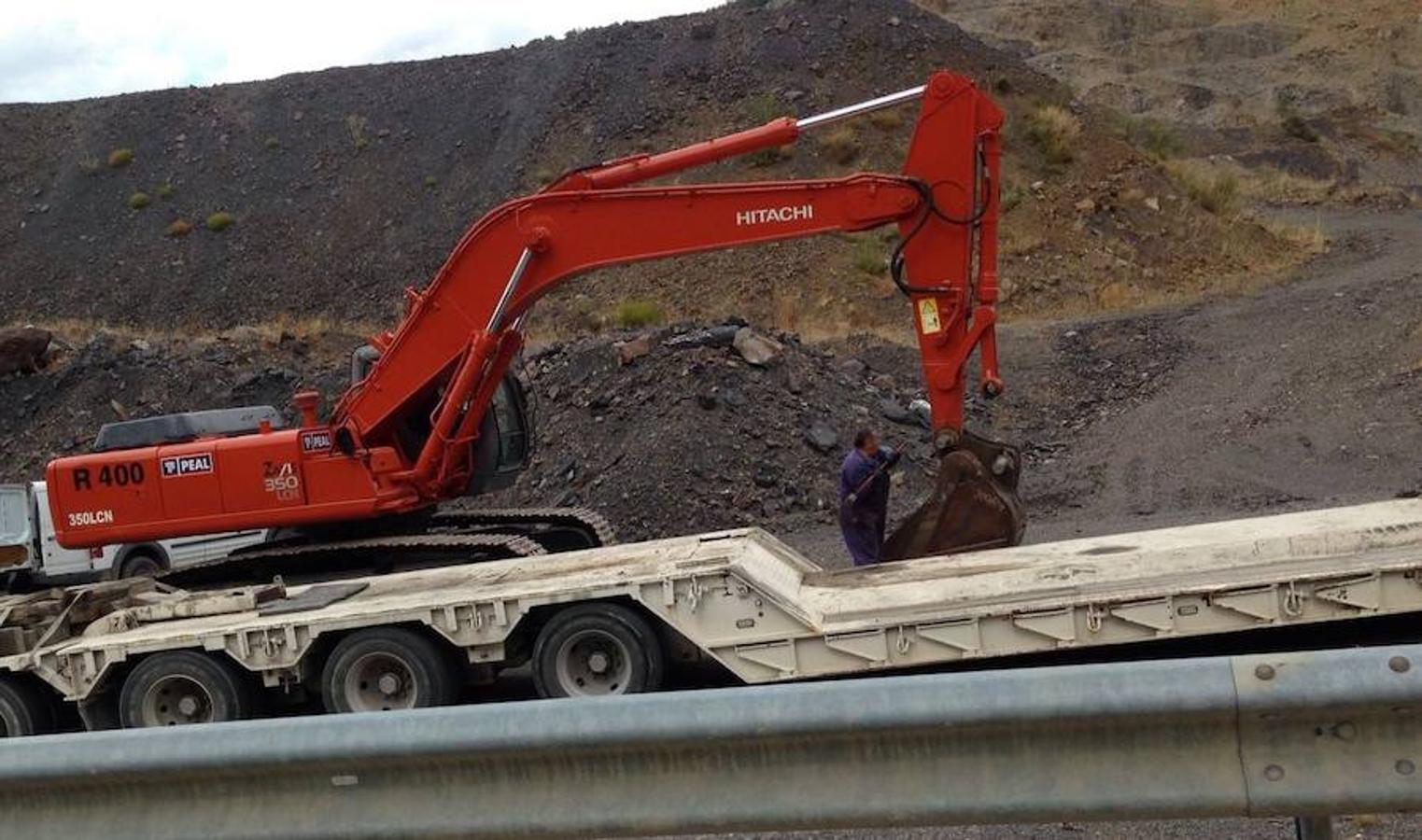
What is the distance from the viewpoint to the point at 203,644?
343 inches

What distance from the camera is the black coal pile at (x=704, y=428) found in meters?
16.3

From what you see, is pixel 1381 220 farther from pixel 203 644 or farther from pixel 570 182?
pixel 203 644

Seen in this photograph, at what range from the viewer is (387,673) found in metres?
8.74

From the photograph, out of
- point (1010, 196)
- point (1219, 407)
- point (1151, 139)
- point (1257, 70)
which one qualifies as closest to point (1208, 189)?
point (1010, 196)

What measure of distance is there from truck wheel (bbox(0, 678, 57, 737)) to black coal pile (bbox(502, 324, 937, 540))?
7.50 m

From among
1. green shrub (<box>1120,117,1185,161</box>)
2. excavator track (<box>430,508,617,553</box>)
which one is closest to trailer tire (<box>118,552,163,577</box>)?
excavator track (<box>430,508,617,553</box>)

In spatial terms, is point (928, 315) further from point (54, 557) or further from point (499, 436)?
point (54, 557)

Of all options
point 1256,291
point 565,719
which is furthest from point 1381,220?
point 565,719

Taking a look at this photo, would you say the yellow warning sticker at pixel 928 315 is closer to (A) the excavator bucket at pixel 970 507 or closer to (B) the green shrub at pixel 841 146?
(A) the excavator bucket at pixel 970 507

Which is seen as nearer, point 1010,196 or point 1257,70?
point 1010,196

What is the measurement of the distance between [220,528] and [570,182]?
395cm

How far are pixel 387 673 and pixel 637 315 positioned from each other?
19425 mm

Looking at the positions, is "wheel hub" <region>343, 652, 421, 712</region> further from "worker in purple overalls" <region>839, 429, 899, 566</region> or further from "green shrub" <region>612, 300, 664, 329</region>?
"green shrub" <region>612, 300, 664, 329</region>

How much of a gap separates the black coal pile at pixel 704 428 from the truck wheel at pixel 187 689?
7.34m
